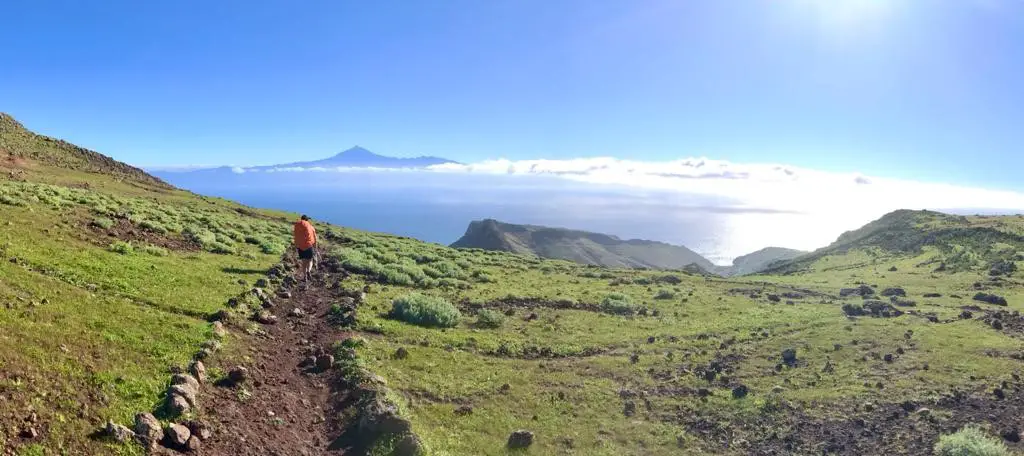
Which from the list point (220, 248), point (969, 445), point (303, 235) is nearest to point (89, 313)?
point (303, 235)

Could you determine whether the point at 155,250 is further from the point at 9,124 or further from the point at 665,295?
the point at 9,124

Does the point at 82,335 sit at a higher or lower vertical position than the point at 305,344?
higher

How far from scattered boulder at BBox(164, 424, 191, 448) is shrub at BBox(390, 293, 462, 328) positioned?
13663 millimetres

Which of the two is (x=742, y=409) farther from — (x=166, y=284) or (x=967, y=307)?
(x=967, y=307)

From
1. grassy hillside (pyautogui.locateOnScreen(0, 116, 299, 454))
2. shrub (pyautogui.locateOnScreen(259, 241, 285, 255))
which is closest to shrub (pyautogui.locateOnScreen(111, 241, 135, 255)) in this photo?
grassy hillside (pyautogui.locateOnScreen(0, 116, 299, 454))

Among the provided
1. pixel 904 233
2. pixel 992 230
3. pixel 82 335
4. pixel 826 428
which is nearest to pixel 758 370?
pixel 826 428

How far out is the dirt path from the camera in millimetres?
11297

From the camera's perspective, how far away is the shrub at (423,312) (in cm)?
2402

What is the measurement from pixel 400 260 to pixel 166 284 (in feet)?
70.1

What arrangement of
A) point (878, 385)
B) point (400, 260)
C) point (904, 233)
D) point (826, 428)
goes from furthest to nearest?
1. point (904, 233)
2. point (400, 260)
3. point (878, 385)
4. point (826, 428)

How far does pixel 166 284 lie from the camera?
63.9 feet

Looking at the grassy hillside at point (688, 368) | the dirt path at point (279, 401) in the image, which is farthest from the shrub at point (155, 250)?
the grassy hillside at point (688, 368)

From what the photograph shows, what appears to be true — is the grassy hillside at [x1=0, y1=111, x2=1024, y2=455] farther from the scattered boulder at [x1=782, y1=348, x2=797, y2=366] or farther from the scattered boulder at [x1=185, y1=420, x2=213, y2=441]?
the scattered boulder at [x1=185, y1=420, x2=213, y2=441]

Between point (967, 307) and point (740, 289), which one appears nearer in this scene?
point (967, 307)
